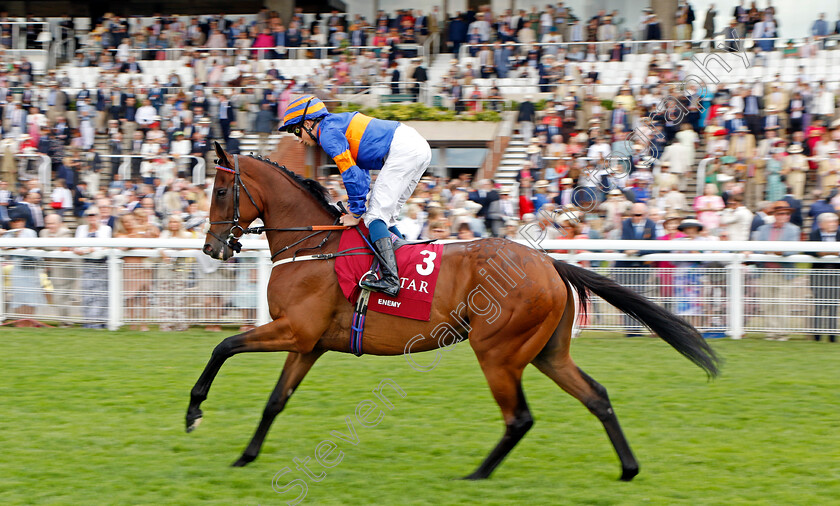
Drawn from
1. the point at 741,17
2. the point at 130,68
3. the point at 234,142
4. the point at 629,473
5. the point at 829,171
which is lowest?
the point at 629,473

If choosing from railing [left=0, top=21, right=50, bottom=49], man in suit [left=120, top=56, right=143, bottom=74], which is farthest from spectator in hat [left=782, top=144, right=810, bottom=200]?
railing [left=0, top=21, right=50, bottom=49]

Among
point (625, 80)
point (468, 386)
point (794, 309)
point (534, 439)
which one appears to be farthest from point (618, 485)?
point (625, 80)

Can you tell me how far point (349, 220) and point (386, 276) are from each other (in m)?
0.41

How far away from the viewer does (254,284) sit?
26.3ft

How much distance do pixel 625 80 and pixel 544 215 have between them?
4.74 meters

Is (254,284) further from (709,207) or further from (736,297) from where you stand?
(709,207)

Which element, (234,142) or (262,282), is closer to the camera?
(262,282)

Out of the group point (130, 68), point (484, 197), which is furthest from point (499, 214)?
point (130, 68)

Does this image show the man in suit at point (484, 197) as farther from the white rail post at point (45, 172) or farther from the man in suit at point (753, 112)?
the white rail post at point (45, 172)

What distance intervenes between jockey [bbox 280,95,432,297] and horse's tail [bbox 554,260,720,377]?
0.88 m

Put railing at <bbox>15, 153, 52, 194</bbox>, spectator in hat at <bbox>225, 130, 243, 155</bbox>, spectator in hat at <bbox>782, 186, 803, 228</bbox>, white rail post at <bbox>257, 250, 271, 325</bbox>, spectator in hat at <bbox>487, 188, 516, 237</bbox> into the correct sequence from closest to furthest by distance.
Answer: white rail post at <bbox>257, 250, 271, 325</bbox>
spectator in hat at <bbox>782, 186, 803, 228</bbox>
spectator in hat at <bbox>487, 188, 516, 237</bbox>
railing at <bbox>15, 153, 52, 194</bbox>
spectator in hat at <bbox>225, 130, 243, 155</bbox>

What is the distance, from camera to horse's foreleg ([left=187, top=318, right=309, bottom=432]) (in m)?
4.15

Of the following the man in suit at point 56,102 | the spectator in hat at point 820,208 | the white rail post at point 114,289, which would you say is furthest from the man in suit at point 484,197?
the man in suit at point 56,102

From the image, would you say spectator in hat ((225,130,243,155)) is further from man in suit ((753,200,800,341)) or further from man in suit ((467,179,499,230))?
man in suit ((753,200,800,341))
